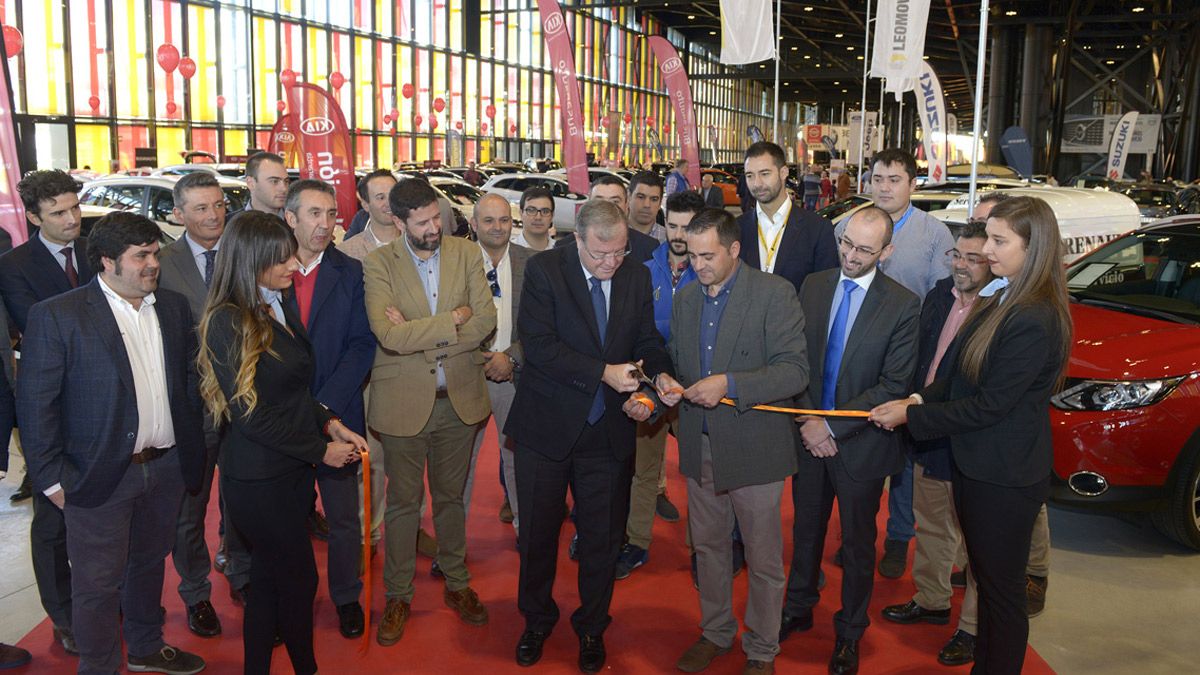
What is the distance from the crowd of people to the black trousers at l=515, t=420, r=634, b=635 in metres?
0.01

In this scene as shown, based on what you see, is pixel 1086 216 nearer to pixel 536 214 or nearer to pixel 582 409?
pixel 536 214

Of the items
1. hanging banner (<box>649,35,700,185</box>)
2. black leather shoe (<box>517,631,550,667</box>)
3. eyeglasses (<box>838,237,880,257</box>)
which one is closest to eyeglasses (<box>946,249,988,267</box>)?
eyeglasses (<box>838,237,880,257</box>)

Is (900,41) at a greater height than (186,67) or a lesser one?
lesser

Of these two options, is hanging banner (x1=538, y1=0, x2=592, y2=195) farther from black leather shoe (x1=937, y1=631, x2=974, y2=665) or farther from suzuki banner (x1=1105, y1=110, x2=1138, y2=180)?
suzuki banner (x1=1105, y1=110, x2=1138, y2=180)

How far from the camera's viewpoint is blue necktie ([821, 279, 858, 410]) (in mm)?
3730

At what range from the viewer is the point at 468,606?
427 cm

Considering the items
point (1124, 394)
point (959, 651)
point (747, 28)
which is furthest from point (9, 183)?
point (747, 28)

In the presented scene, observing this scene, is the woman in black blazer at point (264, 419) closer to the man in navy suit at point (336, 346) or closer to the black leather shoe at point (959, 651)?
the man in navy suit at point (336, 346)

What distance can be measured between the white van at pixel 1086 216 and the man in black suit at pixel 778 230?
5.38m

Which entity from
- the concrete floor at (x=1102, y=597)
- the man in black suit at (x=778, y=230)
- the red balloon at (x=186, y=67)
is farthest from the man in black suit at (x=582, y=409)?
the red balloon at (x=186, y=67)

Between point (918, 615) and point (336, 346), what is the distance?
2.88 m

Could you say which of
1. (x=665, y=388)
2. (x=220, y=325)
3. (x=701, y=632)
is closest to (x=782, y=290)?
(x=665, y=388)

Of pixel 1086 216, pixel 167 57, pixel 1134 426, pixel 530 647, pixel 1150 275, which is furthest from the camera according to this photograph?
pixel 167 57

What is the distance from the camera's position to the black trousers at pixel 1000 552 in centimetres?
315
